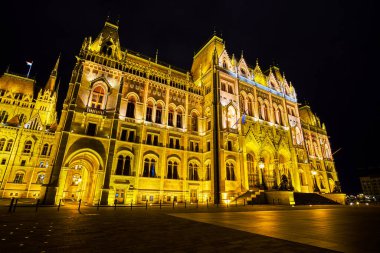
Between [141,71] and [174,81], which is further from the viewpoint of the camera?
[174,81]

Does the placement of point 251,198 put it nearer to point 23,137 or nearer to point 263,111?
point 263,111

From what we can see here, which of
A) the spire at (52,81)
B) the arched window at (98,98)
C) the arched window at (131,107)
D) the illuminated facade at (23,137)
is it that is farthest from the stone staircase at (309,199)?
the spire at (52,81)

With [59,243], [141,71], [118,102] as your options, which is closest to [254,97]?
[141,71]

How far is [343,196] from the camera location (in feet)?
117

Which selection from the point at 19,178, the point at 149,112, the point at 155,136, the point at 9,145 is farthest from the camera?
the point at 9,145

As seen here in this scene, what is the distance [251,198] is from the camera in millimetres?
27391

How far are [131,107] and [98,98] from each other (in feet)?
15.1

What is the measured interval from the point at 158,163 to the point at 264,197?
15.8 metres

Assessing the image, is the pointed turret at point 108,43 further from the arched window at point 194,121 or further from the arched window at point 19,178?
the arched window at point 19,178

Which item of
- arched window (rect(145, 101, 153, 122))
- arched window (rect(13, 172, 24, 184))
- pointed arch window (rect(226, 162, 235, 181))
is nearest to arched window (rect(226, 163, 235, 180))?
pointed arch window (rect(226, 162, 235, 181))

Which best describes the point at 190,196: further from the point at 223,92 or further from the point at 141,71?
the point at 141,71

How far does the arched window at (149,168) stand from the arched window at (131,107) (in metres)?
6.94

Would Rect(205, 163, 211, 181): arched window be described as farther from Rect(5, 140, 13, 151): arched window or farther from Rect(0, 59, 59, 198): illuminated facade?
Rect(5, 140, 13, 151): arched window

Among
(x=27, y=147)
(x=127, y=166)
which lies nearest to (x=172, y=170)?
(x=127, y=166)
